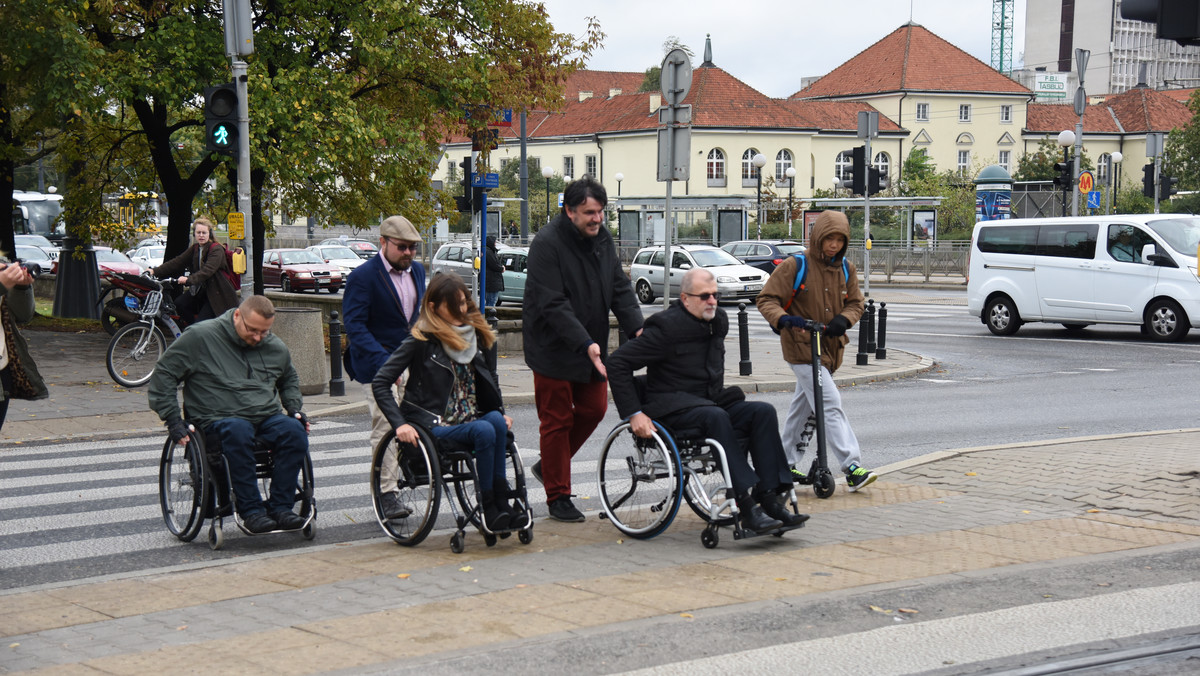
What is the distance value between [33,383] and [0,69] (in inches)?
577

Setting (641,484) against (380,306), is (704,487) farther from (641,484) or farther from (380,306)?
(380,306)

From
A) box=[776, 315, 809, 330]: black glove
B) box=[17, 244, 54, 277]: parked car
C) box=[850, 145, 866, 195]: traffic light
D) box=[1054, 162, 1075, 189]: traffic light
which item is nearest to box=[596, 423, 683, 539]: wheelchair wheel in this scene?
box=[776, 315, 809, 330]: black glove

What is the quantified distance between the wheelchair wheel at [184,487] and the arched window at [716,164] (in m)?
76.2

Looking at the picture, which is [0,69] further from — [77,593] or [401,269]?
[77,593]

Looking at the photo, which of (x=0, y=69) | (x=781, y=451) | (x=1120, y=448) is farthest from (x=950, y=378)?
(x=0, y=69)

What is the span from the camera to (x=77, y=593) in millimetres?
6152

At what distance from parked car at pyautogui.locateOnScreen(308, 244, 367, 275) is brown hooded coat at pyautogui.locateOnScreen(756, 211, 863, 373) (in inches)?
1476

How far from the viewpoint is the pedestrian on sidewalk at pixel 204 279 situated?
45.7 ft

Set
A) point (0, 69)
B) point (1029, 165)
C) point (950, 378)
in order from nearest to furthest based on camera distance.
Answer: point (950, 378) → point (0, 69) → point (1029, 165)

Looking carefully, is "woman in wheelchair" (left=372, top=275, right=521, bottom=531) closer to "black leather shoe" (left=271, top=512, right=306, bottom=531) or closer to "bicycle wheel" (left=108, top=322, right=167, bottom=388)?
"black leather shoe" (left=271, top=512, right=306, bottom=531)

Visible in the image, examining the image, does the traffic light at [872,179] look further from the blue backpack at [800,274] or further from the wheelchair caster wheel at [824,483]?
the wheelchair caster wheel at [824,483]

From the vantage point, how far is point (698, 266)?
3278cm

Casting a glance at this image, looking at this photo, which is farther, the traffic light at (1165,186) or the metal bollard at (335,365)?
the traffic light at (1165,186)

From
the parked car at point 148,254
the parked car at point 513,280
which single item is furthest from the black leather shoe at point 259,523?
the parked car at point 148,254
